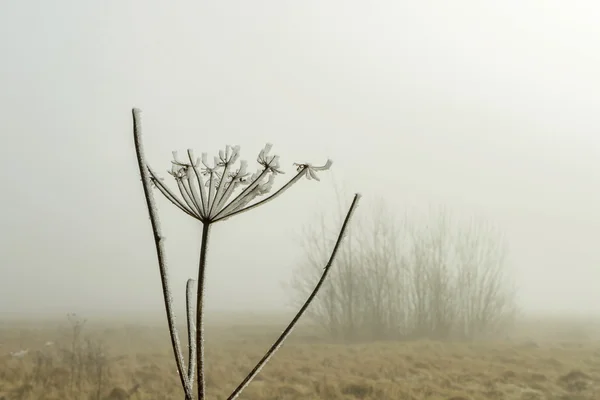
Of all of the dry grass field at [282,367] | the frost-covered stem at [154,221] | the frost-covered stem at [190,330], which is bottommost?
the dry grass field at [282,367]

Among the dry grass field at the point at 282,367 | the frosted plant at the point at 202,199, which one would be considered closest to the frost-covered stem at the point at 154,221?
the frosted plant at the point at 202,199

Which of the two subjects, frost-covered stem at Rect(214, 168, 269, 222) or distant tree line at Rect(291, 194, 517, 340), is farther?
distant tree line at Rect(291, 194, 517, 340)

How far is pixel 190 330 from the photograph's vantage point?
0.83 metres

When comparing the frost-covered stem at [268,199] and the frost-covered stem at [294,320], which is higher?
the frost-covered stem at [268,199]

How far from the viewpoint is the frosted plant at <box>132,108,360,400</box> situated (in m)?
0.79

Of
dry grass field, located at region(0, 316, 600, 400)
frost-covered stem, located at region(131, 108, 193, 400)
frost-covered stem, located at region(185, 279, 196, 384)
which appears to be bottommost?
dry grass field, located at region(0, 316, 600, 400)

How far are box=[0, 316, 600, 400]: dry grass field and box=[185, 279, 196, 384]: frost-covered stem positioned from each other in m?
1.67

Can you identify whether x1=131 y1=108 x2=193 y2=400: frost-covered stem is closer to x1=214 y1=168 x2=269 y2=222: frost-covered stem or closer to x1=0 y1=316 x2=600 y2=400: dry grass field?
x1=214 y1=168 x2=269 y2=222: frost-covered stem

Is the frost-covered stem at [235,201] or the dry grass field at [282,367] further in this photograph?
the dry grass field at [282,367]

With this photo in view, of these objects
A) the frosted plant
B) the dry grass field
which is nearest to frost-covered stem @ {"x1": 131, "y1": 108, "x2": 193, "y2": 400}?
the frosted plant

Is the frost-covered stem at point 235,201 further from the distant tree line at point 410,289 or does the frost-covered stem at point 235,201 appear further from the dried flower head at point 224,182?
the distant tree line at point 410,289

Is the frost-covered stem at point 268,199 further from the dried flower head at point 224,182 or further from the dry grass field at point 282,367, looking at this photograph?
the dry grass field at point 282,367

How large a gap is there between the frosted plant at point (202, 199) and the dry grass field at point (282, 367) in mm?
1698

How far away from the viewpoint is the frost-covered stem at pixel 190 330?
0.83m
